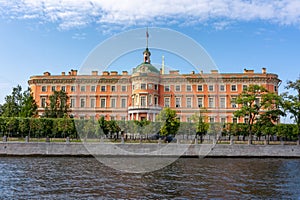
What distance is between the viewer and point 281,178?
70.7ft

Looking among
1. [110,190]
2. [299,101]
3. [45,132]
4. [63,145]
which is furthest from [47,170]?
[299,101]

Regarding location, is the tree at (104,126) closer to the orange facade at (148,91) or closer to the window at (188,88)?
the orange facade at (148,91)

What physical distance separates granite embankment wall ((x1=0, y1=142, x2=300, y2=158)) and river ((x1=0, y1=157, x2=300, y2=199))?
10.3 m

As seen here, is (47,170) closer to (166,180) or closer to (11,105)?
(166,180)

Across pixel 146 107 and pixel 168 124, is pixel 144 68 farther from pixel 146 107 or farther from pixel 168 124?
pixel 168 124

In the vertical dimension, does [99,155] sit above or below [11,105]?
below

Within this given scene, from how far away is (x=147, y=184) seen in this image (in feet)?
62.3

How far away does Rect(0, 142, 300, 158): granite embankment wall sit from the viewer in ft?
116

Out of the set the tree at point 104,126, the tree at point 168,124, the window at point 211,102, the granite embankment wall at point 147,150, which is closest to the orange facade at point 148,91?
the window at point 211,102

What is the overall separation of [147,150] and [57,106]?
85.6 feet

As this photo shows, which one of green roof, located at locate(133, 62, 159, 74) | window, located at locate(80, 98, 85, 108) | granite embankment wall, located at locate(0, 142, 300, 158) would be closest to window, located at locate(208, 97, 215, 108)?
green roof, located at locate(133, 62, 159, 74)

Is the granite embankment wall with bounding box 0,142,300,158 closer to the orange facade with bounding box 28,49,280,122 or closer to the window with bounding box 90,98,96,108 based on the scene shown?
the orange facade with bounding box 28,49,280,122

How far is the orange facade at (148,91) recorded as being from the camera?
59281 millimetres

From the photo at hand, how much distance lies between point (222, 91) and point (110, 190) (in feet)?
155
